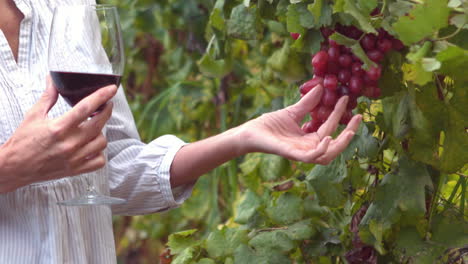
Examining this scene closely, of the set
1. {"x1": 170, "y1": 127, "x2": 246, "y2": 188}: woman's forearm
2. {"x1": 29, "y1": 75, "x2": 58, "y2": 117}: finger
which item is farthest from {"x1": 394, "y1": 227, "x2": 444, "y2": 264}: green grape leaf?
{"x1": 29, "y1": 75, "x2": 58, "y2": 117}: finger

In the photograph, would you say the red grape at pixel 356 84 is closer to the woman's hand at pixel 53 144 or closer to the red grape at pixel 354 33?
the red grape at pixel 354 33

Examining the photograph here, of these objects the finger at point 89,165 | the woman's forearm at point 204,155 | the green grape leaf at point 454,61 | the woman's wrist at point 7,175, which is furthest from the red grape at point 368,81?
the woman's wrist at point 7,175

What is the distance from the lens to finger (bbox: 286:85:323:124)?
1275mm

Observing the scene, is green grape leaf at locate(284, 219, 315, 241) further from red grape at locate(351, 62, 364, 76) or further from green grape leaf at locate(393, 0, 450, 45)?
green grape leaf at locate(393, 0, 450, 45)

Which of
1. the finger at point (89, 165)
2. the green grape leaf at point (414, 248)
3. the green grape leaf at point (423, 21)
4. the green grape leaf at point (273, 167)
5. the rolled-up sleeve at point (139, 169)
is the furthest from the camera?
the green grape leaf at point (273, 167)

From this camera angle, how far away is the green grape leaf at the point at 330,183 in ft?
4.94

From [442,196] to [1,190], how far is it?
2.59ft

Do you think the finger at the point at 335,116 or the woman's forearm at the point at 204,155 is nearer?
the finger at the point at 335,116

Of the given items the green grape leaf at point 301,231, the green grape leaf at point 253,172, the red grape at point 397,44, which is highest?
the red grape at point 397,44

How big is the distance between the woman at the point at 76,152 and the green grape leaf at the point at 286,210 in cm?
22

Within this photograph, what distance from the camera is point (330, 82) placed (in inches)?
49.5

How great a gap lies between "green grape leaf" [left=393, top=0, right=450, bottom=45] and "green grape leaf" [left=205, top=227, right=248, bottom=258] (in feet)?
2.35

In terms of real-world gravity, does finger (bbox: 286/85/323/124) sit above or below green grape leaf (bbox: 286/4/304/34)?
below

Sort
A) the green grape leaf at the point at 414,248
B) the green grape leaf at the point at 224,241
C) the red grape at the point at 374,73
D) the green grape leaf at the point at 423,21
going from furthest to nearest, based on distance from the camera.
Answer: the green grape leaf at the point at 224,241, the green grape leaf at the point at 414,248, the red grape at the point at 374,73, the green grape leaf at the point at 423,21
